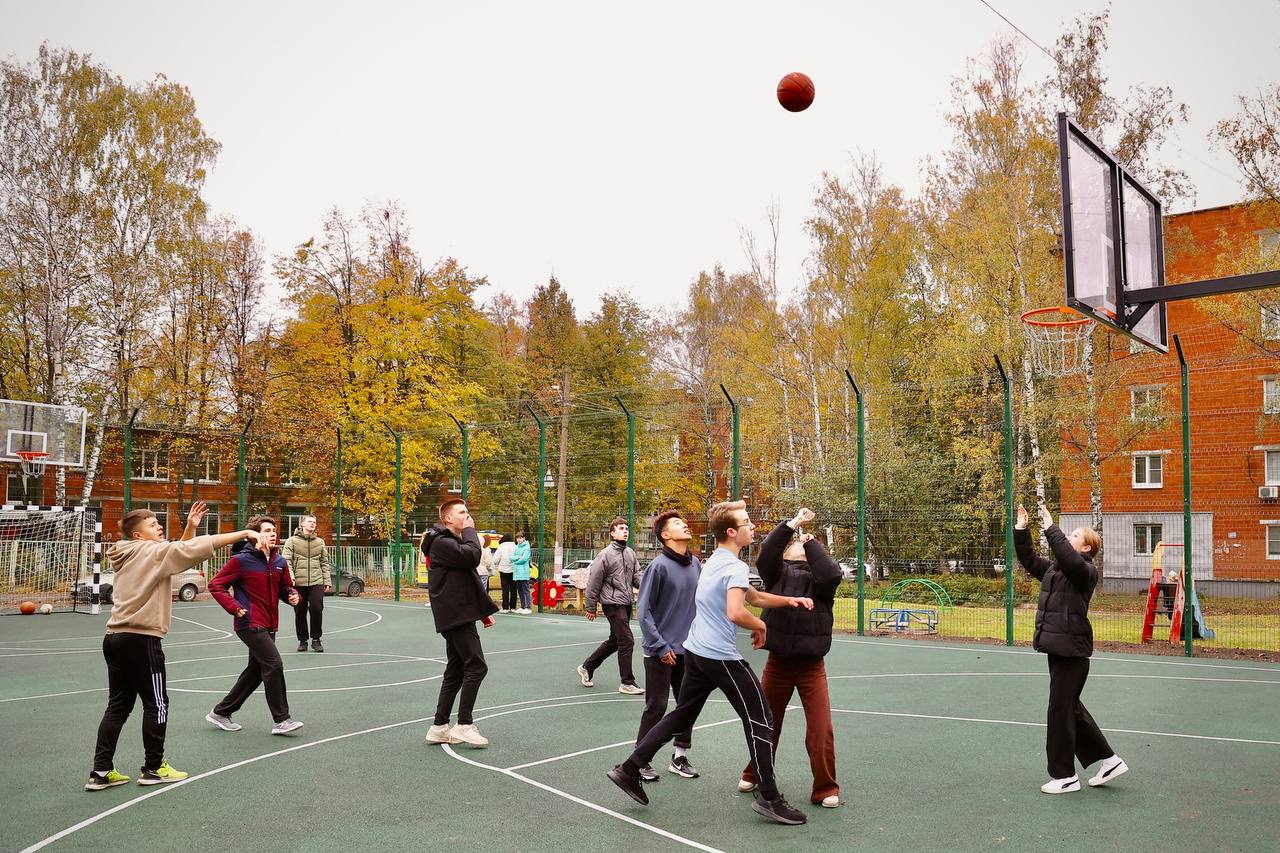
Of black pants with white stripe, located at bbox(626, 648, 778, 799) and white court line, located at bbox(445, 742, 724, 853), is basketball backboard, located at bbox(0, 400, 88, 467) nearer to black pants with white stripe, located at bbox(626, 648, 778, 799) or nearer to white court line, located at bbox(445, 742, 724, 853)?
white court line, located at bbox(445, 742, 724, 853)

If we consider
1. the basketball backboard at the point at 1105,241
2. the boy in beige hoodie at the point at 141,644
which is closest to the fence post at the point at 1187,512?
the basketball backboard at the point at 1105,241

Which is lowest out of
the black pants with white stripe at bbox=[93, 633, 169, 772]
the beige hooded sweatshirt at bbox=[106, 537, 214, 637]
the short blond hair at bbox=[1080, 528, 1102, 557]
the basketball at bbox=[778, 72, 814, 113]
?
the black pants with white stripe at bbox=[93, 633, 169, 772]

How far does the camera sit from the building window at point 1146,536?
22.9m

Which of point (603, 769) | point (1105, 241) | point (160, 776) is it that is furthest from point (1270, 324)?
point (160, 776)

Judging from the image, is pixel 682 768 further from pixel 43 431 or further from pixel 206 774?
pixel 43 431

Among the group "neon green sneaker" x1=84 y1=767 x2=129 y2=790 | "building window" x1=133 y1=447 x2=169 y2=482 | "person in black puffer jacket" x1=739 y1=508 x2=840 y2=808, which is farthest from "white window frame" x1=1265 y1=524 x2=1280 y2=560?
"building window" x1=133 y1=447 x2=169 y2=482

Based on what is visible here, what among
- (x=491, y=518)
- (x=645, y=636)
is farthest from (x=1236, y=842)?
(x=491, y=518)

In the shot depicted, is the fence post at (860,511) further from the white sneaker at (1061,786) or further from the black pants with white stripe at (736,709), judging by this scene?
the black pants with white stripe at (736,709)

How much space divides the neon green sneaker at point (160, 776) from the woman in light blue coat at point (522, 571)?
1403cm

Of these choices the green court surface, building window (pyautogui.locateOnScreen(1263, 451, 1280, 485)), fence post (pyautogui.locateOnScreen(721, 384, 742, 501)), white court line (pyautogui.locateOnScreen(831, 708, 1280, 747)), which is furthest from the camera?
fence post (pyautogui.locateOnScreen(721, 384, 742, 501))

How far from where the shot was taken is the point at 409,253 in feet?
122

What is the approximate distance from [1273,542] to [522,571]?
13.6 meters

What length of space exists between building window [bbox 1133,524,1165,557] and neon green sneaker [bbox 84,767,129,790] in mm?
21739

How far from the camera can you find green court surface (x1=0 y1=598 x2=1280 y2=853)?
219 inches
